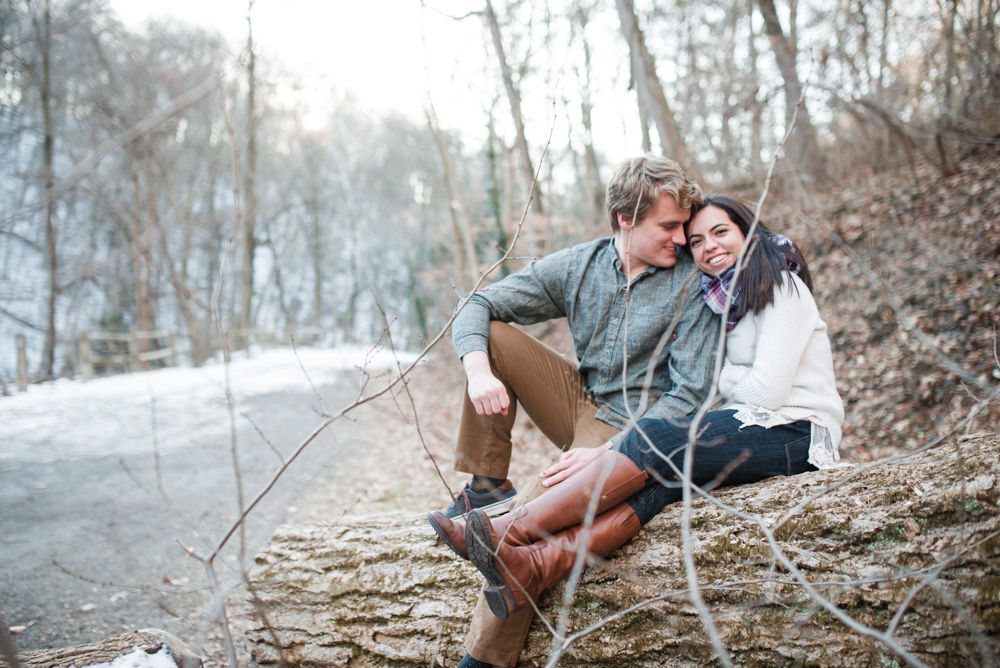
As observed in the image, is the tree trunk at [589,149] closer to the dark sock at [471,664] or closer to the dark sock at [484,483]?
the dark sock at [484,483]

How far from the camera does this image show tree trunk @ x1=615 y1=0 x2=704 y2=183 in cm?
497

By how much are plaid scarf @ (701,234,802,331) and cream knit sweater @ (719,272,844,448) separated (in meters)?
0.05

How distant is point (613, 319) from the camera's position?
2.28 m

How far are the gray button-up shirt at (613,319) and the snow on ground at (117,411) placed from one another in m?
1.74

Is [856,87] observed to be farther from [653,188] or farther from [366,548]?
[366,548]

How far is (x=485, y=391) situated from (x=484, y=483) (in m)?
0.44

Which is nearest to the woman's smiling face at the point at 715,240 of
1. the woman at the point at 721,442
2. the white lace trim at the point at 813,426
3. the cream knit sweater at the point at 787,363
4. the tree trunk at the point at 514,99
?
the woman at the point at 721,442

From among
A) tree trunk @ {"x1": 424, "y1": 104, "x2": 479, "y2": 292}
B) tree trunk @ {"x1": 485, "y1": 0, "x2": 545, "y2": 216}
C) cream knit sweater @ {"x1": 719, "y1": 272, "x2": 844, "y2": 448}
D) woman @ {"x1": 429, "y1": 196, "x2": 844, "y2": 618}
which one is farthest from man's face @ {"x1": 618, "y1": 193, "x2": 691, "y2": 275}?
tree trunk @ {"x1": 424, "y1": 104, "x2": 479, "y2": 292}

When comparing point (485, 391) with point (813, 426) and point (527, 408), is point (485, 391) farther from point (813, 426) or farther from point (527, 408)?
point (813, 426)

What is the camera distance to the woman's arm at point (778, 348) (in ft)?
6.09

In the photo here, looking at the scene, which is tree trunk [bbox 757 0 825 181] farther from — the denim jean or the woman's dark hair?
the denim jean

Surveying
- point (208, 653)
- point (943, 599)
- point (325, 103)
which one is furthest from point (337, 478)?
point (325, 103)

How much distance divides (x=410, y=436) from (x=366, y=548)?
16.9 feet

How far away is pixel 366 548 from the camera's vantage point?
2.16 meters
